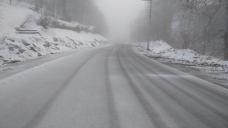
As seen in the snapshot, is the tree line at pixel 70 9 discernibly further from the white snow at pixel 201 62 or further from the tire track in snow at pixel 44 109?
the tire track in snow at pixel 44 109

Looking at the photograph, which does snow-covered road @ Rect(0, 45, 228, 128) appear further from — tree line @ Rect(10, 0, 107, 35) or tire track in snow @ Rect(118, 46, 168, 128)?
tree line @ Rect(10, 0, 107, 35)

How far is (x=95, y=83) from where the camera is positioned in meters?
4.38

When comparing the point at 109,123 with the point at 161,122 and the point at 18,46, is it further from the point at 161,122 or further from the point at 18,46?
the point at 18,46

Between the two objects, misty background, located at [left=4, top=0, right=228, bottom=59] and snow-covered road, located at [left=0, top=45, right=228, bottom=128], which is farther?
misty background, located at [left=4, top=0, right=228, bottom=59]

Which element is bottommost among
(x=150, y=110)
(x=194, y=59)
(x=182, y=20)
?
(x=150, y=110)

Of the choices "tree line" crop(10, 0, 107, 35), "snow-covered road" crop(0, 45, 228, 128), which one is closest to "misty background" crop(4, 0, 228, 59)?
"tree line" crop(10, 0, 107, 35)

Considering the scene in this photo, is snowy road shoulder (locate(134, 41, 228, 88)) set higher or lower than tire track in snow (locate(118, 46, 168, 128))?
higher

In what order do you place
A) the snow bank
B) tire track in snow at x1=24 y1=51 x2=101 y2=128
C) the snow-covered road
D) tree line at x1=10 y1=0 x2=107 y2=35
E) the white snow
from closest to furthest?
1. tire track in snow at x1=24 y1=51 x2=101 y2=128
2. the snow-covered road
3. the white snow
4. the snow bank
5. tree line at x1=10 y1=0 x2=107 y2=35

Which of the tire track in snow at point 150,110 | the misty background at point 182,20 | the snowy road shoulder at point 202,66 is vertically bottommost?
the tire track in snow at point 150,110

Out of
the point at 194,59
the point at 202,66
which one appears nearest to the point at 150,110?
the point at 202,66

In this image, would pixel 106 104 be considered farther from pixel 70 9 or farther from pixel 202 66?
pixel 70 9

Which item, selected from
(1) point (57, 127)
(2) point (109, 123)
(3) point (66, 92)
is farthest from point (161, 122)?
(3) point (66, 92)

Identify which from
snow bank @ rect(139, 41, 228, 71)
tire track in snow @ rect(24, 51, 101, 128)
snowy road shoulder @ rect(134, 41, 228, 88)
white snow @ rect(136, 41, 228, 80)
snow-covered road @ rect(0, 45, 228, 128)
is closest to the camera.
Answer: tire track in snow @ rect(24, 51, 101, 128)

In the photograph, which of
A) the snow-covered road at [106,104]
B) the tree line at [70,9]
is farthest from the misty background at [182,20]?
the snow-covered road at [106,104]
